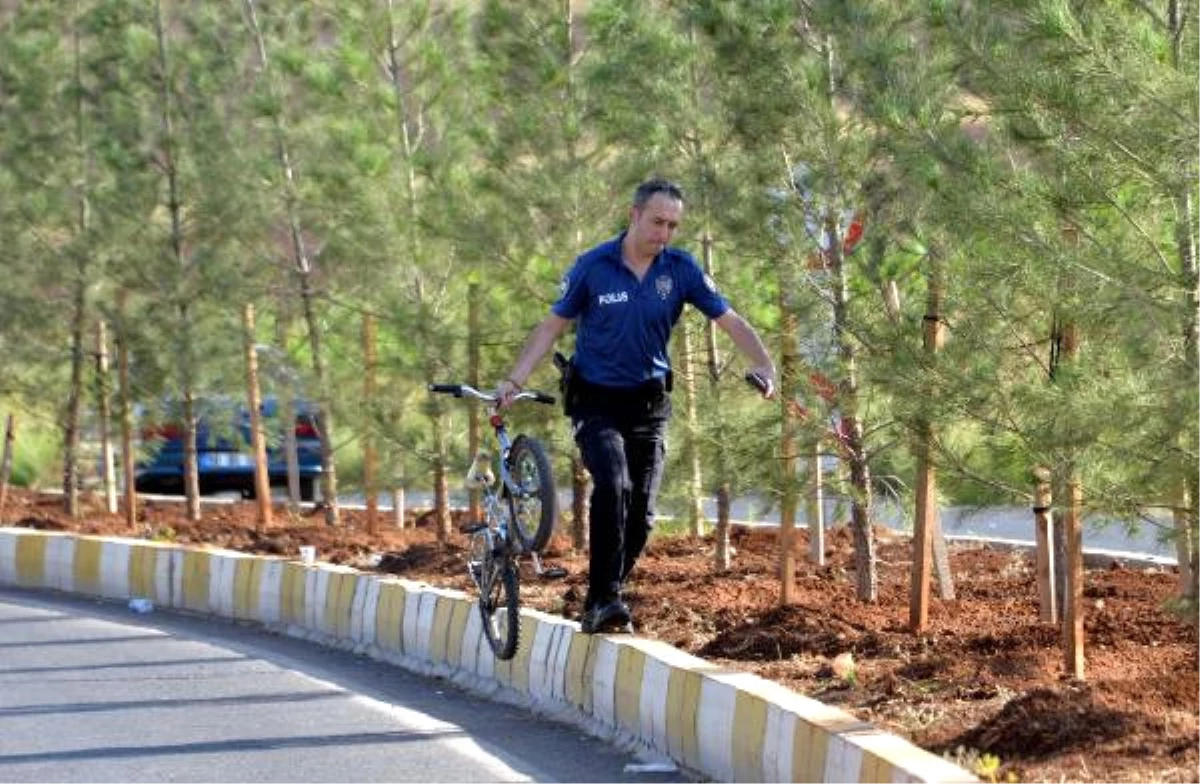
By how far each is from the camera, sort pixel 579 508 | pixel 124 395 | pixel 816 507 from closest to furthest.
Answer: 1. pixel 816 507
2. pixel 579 508
3. pixel 124 395

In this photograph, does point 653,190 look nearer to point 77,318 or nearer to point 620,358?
point 620,358

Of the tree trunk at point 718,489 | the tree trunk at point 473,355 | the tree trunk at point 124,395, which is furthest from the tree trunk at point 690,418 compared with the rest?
the tree trunk at point 124,395

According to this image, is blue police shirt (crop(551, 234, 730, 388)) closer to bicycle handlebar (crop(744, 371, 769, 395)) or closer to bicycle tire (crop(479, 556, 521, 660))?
bicycle handlebar (crop(744, 371, 769, 395))

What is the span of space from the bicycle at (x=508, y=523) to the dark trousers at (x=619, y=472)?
7.6 inches

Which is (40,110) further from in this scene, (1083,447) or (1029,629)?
(1083,447)

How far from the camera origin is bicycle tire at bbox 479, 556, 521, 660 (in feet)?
41.6

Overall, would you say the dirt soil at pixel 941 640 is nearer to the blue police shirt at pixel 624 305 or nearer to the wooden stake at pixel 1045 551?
the wooden stake at pixel 1045 551

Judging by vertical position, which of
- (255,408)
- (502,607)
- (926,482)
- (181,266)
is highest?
(181,266)

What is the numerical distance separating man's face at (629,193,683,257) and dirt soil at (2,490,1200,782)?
6.15 ft

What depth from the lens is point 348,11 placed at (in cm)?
2147

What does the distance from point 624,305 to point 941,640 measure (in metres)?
2.17

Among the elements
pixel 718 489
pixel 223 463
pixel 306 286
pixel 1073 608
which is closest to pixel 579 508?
pixel 718 489

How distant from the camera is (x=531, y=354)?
40.3ft

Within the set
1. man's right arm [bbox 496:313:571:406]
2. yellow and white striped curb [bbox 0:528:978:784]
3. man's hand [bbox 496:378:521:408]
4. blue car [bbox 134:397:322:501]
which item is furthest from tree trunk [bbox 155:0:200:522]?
man's hand [bbox 496:378:521:408]
